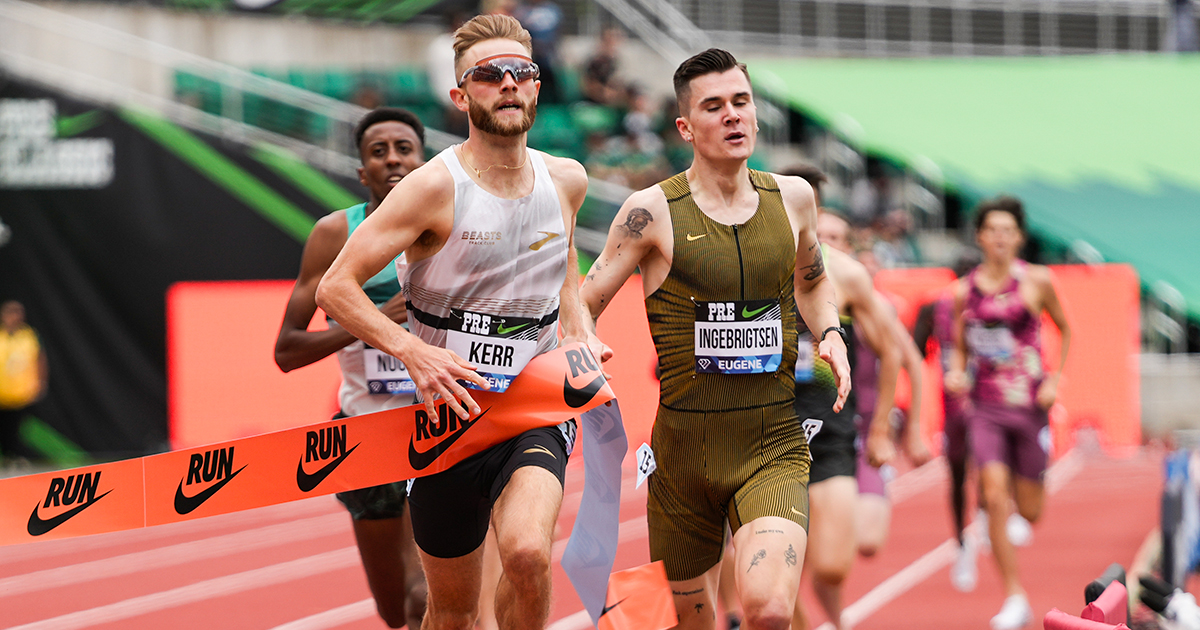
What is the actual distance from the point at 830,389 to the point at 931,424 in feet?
31.1

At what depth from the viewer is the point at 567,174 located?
4.82 m

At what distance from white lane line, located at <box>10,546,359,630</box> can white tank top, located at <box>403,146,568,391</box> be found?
5034mm

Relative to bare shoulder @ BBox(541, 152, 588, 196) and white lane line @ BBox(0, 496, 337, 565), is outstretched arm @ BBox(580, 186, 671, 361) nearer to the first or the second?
bare shoulder @ BBox(541, 152, 588, 196)

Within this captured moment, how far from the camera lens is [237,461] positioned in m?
4.80

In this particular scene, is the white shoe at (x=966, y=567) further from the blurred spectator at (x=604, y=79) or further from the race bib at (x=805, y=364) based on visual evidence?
the blurred spectator at (x=604, y=79)

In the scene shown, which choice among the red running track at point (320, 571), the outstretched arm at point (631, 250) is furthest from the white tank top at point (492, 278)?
the red running track at point (320, 571)

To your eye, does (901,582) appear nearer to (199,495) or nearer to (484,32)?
(199,495)

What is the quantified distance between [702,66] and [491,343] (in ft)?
4.42

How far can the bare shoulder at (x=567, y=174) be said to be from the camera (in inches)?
188

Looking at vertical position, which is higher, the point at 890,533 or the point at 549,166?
the point at 549,166

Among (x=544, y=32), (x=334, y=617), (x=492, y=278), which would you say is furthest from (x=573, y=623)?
(x=544, y=32)

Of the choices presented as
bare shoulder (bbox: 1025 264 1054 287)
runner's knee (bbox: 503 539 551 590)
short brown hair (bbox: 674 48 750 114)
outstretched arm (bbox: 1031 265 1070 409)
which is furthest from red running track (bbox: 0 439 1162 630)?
short brown hair (bbox: 674 48 750 114)

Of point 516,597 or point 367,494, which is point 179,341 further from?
point 516,597

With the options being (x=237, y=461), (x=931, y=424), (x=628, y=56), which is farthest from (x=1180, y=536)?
(x=628, y=56)
